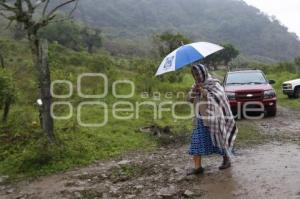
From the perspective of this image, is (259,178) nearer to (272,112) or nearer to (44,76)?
(44,76)

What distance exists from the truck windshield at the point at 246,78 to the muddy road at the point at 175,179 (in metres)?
5.57

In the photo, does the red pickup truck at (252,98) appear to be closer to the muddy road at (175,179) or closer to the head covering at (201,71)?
the muddy road at (175,179)

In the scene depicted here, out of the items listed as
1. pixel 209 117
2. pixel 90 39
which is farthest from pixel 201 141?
pixel 90 39

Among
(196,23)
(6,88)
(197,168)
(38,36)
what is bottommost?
(197,168)

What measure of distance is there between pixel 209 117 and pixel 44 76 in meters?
3.42

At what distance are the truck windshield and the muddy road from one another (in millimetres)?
5566

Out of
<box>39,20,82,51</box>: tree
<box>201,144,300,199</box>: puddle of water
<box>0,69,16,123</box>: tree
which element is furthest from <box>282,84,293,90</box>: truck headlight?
<box>39,20,82,51</box>: tree

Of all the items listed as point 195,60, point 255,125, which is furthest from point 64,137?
point 255,125

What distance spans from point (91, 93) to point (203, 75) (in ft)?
42.2

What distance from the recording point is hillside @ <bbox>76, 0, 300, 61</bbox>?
420 feet

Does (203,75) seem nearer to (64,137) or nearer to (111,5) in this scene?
Result: (64,137)

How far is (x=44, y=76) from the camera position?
29.6 ft

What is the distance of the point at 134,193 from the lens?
6.96 metres

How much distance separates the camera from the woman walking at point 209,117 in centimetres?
737
